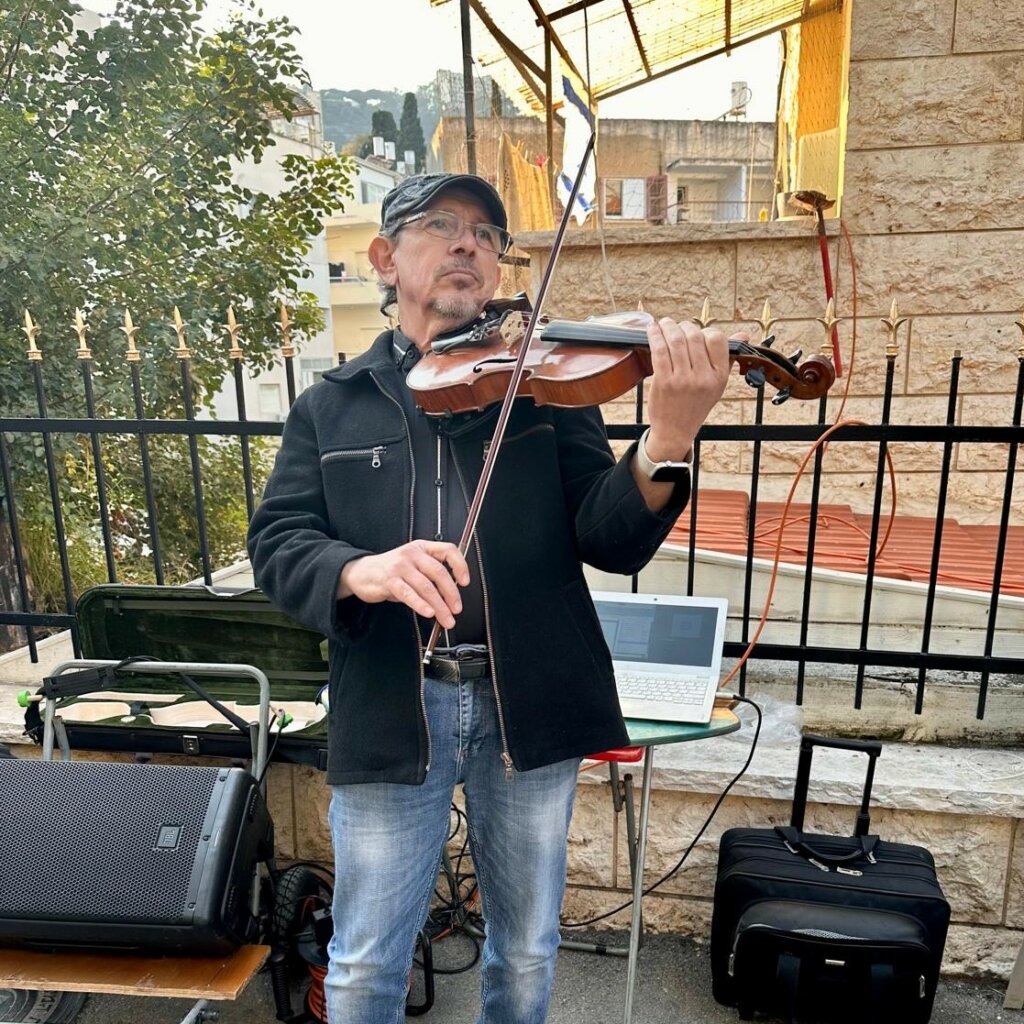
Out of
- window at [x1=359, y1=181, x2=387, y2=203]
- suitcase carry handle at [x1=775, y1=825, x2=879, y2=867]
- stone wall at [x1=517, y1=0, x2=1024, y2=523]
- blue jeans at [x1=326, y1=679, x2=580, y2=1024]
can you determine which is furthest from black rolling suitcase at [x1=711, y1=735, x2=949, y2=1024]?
window at [x1=359, y1=181, x2=387, y2=203]

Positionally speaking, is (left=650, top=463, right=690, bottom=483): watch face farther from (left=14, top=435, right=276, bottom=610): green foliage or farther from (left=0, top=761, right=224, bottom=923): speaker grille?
(left=14, top=435, right=276, bottom=610): green foliage

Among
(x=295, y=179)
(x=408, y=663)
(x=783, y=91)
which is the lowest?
(x=408, y=663)

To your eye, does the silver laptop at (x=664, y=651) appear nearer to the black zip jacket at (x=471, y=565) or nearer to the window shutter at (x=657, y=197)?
the black zip jacket at (x=471, y=565)

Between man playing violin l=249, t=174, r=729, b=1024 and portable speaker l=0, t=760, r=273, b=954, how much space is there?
476mm

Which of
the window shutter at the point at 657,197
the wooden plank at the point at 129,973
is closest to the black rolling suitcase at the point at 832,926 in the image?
the wooden plank at the point at 129,973

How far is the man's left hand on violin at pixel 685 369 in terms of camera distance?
1.15 meters

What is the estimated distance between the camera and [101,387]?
19.9 ft

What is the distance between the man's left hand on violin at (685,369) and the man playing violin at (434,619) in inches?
7.8

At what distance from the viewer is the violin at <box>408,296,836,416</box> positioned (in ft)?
4.59

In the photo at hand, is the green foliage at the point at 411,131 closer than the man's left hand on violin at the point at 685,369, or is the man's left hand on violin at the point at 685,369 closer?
the man's left hand on violin at the point at 685,369

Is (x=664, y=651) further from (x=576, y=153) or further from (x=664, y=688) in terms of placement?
(x=576, y=153)

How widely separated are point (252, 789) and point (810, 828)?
170cm

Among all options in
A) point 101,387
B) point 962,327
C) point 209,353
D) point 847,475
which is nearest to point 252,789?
point 847,475

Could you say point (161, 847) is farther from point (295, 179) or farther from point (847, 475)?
point (295, 179)
